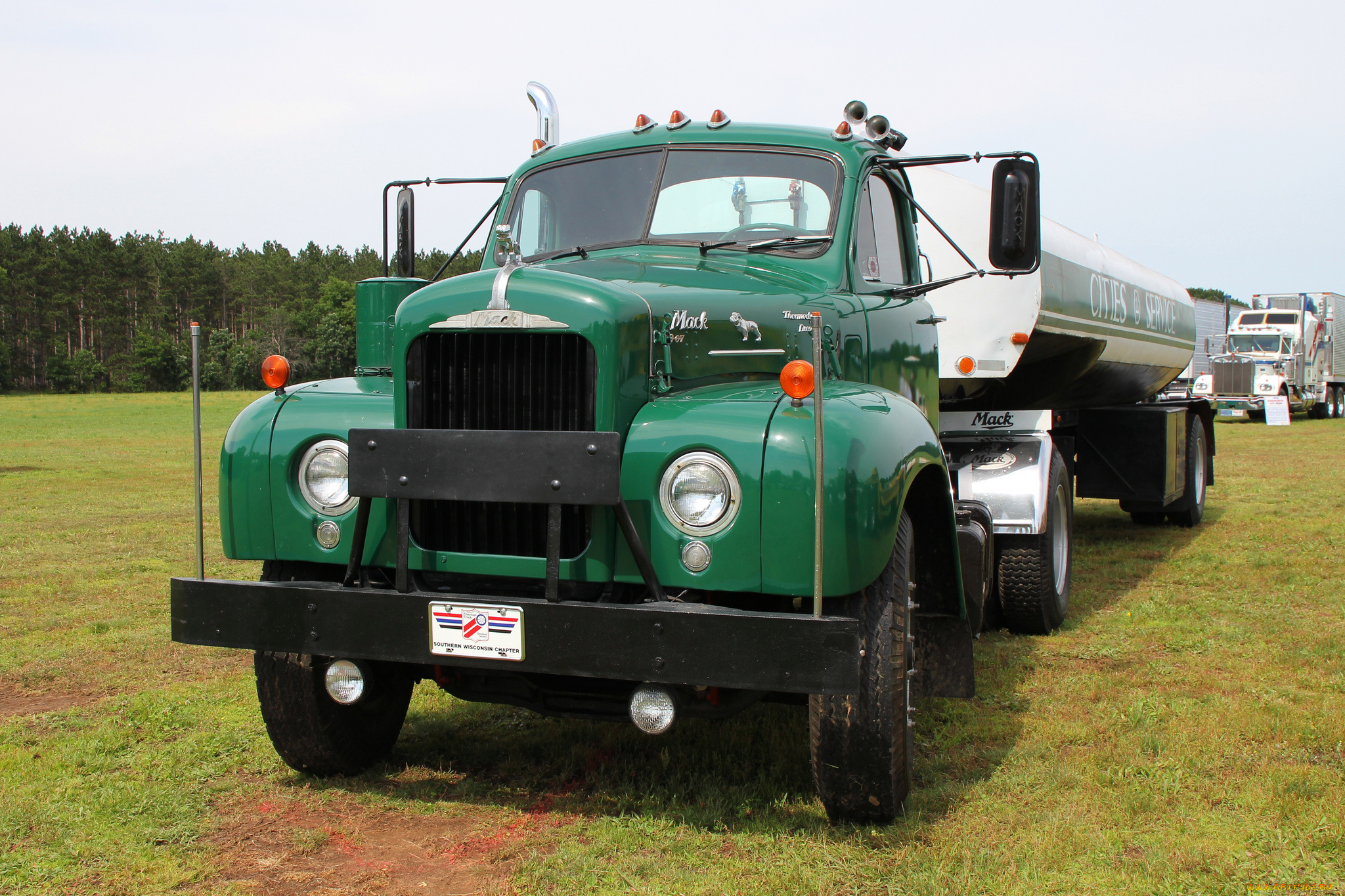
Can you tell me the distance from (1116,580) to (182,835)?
7.25m

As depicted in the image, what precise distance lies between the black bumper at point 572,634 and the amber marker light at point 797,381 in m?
0.65

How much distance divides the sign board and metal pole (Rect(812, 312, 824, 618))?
3304 centimetres

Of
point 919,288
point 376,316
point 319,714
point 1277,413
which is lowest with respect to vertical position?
point 319,714

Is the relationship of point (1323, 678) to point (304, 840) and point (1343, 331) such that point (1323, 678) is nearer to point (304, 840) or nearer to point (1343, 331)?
point (304, 840)

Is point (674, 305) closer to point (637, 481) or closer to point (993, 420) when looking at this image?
point (637, 481)

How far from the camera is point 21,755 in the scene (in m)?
4.70

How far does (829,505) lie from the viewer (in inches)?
130

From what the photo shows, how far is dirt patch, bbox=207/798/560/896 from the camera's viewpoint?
3541mm

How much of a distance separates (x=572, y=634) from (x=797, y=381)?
39.5 inches

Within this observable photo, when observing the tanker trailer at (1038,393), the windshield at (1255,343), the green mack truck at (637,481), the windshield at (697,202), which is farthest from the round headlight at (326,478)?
the windshield at (1255,343)

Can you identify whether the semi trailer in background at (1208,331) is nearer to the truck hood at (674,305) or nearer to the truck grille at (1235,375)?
the truck grille at (1235,375)

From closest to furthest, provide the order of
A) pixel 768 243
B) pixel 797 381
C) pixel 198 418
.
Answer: pixel 797 381 < pixel 198 418 < pixel 768 243

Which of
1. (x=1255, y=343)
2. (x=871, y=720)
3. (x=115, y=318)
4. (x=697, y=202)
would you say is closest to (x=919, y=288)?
(x=697, y=202)

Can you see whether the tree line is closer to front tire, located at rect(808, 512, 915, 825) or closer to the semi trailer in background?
the semi trailer in background
